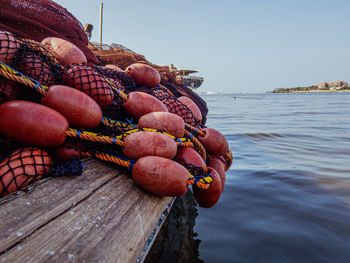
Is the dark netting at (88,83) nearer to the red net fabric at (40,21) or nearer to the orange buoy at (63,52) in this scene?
the orange buoy at (63,52)

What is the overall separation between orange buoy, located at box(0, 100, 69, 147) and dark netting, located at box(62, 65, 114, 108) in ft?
1.34

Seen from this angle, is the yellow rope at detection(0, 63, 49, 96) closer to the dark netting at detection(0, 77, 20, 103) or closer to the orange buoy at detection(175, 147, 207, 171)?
the dark netting at detection(0, 77, 20, 103)

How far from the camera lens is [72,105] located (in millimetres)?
1471

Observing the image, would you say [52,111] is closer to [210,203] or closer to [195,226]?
[210,203]

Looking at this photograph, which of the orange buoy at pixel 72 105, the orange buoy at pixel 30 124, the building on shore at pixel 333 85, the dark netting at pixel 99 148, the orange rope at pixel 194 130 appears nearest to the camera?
the orange buoy at pixel 30 124

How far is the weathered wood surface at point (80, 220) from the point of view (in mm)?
812

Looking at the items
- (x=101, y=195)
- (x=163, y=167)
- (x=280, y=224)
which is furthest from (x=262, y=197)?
(x=101, y=195)

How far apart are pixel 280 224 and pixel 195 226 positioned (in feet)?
2.42

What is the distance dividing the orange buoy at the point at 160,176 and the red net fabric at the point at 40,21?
207cm

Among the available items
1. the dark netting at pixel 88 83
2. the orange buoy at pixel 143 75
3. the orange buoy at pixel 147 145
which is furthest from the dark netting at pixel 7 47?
the orange buoy at pixel 143 75

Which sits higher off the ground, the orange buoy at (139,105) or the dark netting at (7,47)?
the dark netting at (7,47)

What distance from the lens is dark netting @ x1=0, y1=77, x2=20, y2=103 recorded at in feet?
4.36

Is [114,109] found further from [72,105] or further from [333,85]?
[333,85]

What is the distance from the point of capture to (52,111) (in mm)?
1372
